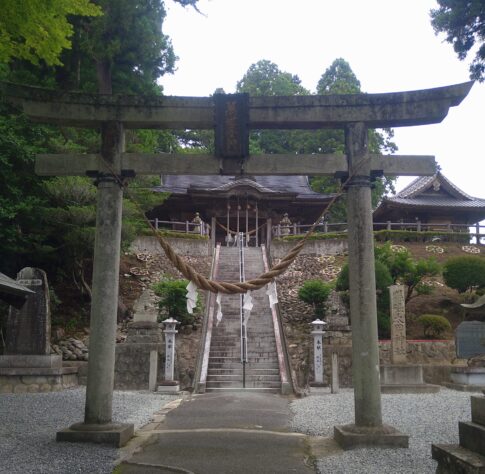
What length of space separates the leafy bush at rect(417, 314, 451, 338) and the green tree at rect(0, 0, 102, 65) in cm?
1677

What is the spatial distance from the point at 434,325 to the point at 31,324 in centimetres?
1483

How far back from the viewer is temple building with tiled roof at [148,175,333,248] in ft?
101

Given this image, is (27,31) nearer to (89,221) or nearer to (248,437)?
(248,437)

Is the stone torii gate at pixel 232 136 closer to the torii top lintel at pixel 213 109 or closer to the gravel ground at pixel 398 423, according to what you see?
the torii top lintel at pixel 213 109

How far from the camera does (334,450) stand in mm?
6598

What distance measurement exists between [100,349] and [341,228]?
94.5ft

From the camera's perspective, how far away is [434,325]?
19641mm

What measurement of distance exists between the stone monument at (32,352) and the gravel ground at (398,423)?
22.4 feet

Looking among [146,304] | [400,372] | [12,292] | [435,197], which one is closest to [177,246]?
[146,304]

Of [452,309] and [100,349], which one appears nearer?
[100,349]

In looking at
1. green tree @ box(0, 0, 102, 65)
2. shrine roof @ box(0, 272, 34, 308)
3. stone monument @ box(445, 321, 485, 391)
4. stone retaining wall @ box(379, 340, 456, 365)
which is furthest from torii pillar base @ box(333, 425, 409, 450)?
stone retaining wall @ box(379, 340, 456, 365)

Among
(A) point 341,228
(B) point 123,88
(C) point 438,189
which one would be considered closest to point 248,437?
(B) point 123,88

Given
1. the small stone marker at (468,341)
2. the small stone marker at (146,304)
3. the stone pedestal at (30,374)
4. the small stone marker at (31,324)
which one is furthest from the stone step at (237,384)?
the small stone marker at (468,341)

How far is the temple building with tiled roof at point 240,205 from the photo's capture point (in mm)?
30812
